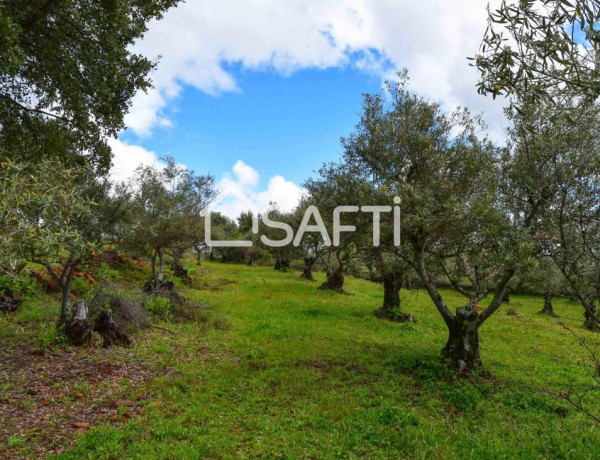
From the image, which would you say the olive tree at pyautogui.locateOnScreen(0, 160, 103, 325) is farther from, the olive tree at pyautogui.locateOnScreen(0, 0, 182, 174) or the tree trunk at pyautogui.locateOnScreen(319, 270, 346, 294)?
the tree trunk at pyautogui.locateOnScreen(319, 270, 346, 294)

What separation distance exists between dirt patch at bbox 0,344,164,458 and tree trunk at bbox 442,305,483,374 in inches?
322

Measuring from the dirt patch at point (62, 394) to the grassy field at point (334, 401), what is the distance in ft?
0.90

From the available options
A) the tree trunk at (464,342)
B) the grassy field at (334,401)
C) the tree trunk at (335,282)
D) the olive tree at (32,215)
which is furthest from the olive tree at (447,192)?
the tree trunk at (335,282)

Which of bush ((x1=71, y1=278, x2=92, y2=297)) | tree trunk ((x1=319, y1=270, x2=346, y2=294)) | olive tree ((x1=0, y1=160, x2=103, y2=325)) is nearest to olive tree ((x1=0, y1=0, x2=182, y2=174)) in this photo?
olive tree ((x1=0, y1=160, x2=103, y2=325))

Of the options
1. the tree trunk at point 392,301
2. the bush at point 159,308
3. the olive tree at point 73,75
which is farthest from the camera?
the tree trunk at point 392,301

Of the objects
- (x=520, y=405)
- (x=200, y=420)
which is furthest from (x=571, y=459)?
(x=200, y=420)

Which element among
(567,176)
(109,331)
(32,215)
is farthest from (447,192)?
(109,331)

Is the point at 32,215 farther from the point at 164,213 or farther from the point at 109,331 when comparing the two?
the point at 164,213

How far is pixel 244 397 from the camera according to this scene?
832 centimetres

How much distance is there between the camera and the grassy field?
630 centimetres

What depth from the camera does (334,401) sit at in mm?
8195

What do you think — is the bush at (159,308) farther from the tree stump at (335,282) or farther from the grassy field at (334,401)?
the tree stump at (335,282)

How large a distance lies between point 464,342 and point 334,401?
4.43 meters

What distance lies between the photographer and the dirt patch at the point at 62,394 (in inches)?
244
